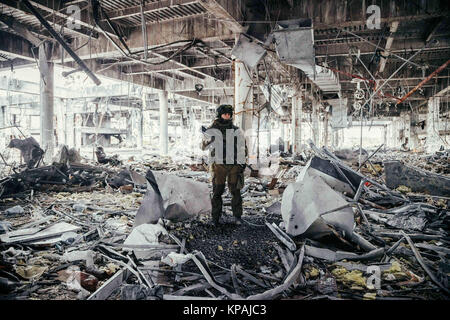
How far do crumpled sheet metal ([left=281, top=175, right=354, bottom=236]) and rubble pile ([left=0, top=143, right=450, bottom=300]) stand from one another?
0.5 inches

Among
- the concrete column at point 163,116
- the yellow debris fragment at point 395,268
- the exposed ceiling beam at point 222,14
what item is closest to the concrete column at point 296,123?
the concrete column at point 163,116

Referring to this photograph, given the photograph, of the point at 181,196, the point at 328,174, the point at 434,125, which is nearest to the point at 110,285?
the point at 181,196

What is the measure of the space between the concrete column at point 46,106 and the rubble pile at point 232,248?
4908 millimetres

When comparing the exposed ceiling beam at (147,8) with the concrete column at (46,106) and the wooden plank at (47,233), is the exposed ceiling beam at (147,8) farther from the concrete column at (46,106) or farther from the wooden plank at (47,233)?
the wooden plank at (47,233)

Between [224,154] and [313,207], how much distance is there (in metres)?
1.66

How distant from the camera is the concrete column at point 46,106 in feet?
32.8

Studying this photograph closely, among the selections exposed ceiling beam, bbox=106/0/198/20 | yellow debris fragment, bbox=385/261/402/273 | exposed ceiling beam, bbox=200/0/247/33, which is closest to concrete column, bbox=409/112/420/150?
exposed ceiling beam, bbox=200/0/247/33

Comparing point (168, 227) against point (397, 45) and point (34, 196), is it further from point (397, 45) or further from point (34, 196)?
point (397, 45)

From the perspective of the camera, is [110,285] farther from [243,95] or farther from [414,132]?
[414,132]

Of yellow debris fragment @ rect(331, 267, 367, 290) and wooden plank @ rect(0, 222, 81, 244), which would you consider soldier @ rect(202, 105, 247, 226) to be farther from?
wooden plank @ rect(0, 222, 81, 244)

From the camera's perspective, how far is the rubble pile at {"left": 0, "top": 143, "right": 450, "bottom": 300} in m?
2.69

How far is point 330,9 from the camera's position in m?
6.76
